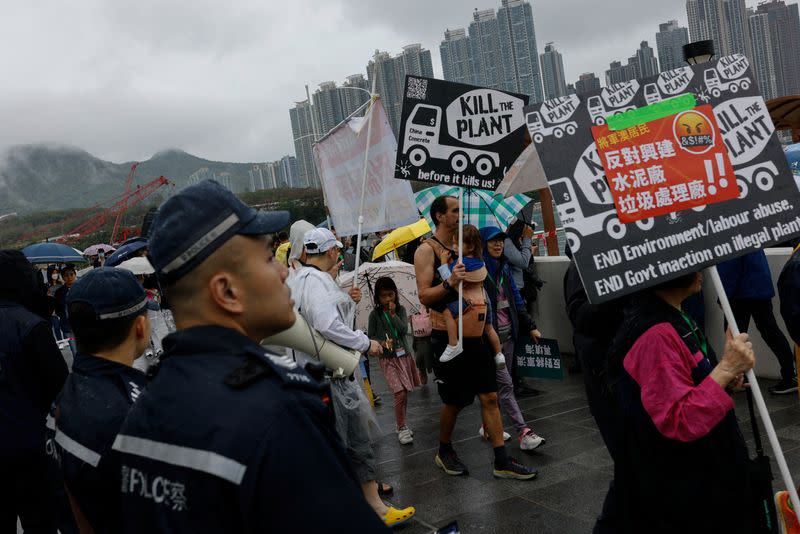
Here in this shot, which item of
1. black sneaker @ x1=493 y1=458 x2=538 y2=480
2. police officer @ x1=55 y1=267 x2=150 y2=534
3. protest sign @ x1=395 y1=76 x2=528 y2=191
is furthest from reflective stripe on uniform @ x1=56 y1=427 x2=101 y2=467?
protest sign @ x1=395 y1=76 x2=528 y2=191

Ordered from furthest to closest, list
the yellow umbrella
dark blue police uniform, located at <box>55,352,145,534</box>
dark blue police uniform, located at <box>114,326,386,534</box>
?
1. the yellow umbrella
2. dark blue police uniform, located at <box>55,352,145,534</box>
3. dark blue police uniform, located at <box>114,326,386,534</box>

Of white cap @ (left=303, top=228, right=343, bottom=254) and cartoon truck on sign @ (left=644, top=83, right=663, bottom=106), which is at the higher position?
cartoon truck on sign @ (left=644, top=83, right=663, bottom=106)

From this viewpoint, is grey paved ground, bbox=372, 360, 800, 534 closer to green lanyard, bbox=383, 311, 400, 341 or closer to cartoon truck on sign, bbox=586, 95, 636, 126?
green lanyard, bbox=383, 311, 400, 341

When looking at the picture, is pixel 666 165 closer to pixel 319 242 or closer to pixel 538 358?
pixel 319 242

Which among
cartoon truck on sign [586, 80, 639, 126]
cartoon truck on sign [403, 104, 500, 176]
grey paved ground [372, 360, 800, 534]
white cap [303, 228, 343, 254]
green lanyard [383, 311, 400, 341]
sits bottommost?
grey paved ground [372, 360, 800, 534]

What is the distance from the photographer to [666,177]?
9.70 feet

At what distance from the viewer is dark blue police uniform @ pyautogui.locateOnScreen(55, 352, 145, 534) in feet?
7.54

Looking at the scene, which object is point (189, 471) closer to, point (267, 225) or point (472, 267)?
point (267, 225)

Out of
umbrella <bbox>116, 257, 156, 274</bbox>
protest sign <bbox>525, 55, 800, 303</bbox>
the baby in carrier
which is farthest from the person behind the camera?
umbrella <bbox>116, 257, 156, 274</bbox>

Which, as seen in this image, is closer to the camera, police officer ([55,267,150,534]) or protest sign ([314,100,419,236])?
police officer ([55,267,150,534])

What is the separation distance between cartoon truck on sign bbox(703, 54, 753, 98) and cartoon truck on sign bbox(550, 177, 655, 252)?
0.71 metres

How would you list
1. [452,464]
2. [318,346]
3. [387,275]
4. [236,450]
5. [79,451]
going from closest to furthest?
[236,450]
[79,451]
[318,346]
[452,464]
[387,275]

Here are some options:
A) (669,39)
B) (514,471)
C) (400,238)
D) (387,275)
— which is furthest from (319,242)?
(669,39)

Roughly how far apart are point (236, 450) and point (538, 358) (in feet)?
18.3
